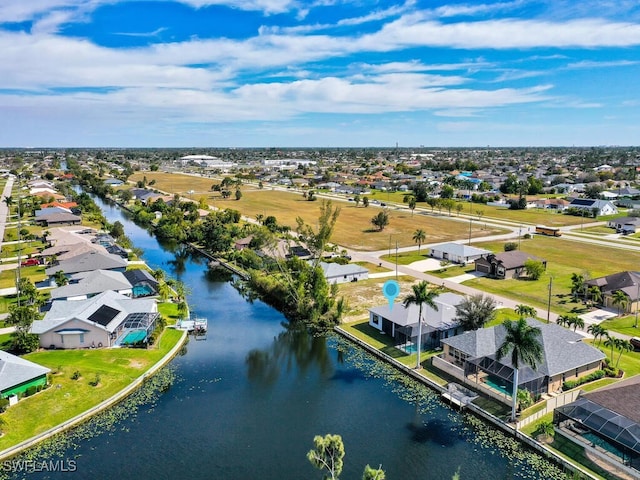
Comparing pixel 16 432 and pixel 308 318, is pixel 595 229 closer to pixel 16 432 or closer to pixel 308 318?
pixel 308 318

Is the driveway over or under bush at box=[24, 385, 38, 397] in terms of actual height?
over

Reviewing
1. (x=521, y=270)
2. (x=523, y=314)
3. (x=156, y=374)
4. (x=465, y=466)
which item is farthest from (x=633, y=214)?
(x=156, y=374)

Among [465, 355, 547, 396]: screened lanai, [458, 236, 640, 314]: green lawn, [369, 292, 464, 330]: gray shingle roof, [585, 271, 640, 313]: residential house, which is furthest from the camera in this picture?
[458, 236, 640, 314]: green lawn

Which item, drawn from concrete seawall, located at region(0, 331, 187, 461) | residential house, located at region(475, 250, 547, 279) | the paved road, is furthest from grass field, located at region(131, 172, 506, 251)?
concrete seawall, located at region(0, 331, 187, 461)

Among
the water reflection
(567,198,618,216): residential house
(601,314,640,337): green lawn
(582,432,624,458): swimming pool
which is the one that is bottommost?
the water reflection

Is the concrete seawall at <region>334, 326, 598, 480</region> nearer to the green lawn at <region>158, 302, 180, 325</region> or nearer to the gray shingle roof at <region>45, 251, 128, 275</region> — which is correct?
the green lawn at <region>158, 302, 180, 325</region>

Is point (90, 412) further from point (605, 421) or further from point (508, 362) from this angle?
point (605, 421)

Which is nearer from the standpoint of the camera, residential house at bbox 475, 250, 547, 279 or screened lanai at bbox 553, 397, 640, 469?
screened lanai at bbox 553, 397, 640, 469

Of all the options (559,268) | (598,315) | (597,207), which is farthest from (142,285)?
(597,207)

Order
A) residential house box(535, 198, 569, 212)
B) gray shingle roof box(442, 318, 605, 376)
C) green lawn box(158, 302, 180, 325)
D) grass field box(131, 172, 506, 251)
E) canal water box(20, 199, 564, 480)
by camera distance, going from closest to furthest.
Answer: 1. canal water box(20, 199, 564, 480)
2. gray shingle roof box(442, 318, 605, 376)
3. green lawn box(158, 302, 180, 325)
4. grass field box(131, 172, 506, 251)
5. residential house box(535, 198, 569, 212)
